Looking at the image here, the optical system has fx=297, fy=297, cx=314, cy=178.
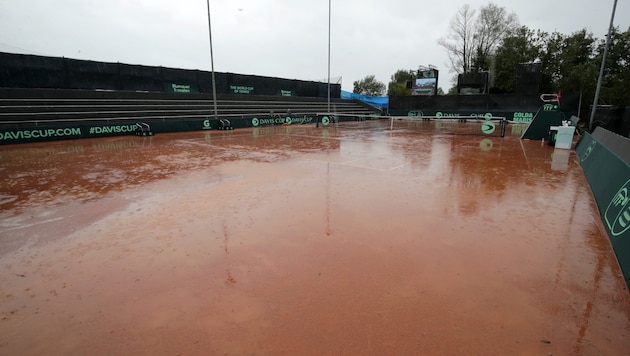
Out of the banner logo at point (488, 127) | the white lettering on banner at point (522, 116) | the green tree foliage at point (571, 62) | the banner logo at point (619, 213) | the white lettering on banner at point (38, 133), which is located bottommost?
the banner logo at point (619, 213)

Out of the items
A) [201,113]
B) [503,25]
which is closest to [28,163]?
[201,113]

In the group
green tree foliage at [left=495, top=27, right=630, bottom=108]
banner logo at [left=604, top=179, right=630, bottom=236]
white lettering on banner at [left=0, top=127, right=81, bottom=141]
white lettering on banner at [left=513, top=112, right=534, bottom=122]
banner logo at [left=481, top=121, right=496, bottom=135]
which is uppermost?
green tree foliage at [left=495, top=27, right=630, bottom=108]

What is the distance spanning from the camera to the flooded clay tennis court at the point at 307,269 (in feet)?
8.14

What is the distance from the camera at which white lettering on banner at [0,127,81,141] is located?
46.1ft

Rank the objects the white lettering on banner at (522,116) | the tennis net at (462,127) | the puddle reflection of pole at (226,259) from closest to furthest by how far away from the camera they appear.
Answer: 1. the puddle reflection of pole at (226,259)
2. the tennis net at (462,127)
3. the white lettering on banner at (522,116)

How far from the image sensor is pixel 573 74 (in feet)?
108

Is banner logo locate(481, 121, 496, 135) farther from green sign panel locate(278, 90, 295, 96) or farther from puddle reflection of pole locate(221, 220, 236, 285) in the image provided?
green sign panel locate(278, 90, 295, 96)

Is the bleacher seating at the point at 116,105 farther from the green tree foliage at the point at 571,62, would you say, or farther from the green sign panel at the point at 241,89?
the green tree foliage at the point at 571,62

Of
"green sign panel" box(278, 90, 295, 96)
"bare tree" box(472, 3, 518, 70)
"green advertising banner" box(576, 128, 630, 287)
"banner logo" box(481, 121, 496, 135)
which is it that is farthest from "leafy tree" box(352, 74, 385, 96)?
"green advertising banner" box(576, 128, 630, 287)

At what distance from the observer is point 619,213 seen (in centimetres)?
419

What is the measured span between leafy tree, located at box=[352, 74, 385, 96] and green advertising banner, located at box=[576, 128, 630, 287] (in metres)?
79.5

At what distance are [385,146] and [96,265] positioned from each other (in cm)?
1228

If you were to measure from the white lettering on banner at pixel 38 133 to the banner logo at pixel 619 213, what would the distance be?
69.0ft

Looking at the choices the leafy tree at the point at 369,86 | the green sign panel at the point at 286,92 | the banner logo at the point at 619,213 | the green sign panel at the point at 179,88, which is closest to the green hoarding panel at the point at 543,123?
the banner logo at the point at 619,213
